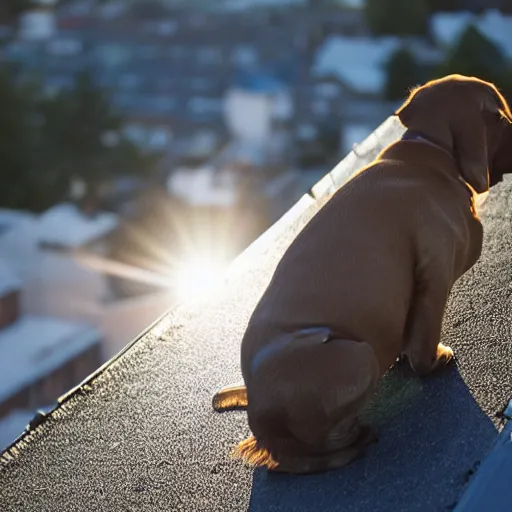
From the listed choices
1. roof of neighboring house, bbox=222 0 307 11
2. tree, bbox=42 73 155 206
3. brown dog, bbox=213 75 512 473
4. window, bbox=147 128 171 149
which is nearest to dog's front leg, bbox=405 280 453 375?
brown dog, bbox=213 75 512 473

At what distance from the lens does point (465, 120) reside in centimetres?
280

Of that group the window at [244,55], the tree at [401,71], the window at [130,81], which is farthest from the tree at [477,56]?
the window at [130,81]

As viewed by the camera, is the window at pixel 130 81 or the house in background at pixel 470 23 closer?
the house in background at pixel 470 23

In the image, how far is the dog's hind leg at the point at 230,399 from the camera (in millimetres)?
3113

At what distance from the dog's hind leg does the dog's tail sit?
0.45 m

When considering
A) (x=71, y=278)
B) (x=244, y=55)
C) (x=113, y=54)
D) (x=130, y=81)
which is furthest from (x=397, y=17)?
(x=71, y=278)

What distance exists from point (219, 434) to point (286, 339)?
632 mm

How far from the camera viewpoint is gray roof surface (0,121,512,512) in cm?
262

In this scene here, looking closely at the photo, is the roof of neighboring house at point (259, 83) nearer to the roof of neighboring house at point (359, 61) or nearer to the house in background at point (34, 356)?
the roof of neighboring house at point (359, 61)

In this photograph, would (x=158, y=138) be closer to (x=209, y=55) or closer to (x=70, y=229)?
(x=209, y=55)

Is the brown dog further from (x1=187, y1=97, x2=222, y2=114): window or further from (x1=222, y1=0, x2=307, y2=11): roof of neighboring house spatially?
(x1=222, y1=0, x2=307, y2=11): roof of neighboring house

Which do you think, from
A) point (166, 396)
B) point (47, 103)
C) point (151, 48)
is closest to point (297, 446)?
point (166, 396)

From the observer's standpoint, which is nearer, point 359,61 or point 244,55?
point 359,61

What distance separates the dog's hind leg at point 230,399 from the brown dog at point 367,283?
0.32 metres
